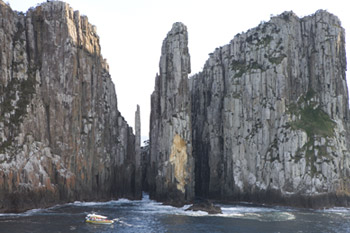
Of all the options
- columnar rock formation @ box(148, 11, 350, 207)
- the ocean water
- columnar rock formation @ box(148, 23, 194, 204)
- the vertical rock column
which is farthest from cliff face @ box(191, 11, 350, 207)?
the vertical rock column

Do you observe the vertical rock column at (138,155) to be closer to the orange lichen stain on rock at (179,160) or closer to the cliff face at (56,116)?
the cliff face at (56,116)

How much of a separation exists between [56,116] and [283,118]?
199 ft

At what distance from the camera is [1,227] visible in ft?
217

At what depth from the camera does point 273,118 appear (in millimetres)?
120188

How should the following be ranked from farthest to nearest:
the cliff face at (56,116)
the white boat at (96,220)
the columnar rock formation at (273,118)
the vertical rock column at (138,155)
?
the vertical rock column at (138,155)
the columnar rock formation at (273,118)
the cliff face at (56,116)
the white boat at (96,220)

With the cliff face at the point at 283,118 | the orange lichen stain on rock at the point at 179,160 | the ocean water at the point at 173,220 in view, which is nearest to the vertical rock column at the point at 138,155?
the orange lichen stain on rock at the point at 179,160

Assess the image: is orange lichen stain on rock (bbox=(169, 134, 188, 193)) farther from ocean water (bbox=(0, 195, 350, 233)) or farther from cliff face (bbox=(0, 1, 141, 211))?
cliff face (bbox=(0, 1, 141, 211))

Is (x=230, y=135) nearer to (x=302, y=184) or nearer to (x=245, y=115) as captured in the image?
(x=245, y=115)

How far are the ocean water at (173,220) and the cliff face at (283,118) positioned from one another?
1051 centimetres

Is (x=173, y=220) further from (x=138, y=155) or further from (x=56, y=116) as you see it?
(x=138, y=155)

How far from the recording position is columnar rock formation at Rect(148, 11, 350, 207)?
110125 millimetres

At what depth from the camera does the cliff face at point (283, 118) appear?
10956 cm

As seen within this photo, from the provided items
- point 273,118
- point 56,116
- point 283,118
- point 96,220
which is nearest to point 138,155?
point 56,116

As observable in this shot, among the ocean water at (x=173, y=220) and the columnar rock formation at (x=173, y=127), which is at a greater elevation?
the columnar rock formation at (x=173, y=127)
